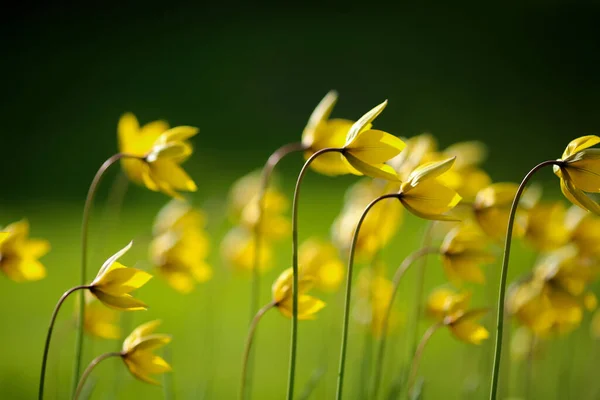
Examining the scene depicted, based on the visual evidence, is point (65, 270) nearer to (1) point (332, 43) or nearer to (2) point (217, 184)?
(2) point (217, 184)

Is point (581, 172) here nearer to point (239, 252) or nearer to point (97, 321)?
point (97, 321)

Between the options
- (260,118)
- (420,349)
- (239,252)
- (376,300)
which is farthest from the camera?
(260,118)

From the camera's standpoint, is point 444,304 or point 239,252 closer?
point 444,304

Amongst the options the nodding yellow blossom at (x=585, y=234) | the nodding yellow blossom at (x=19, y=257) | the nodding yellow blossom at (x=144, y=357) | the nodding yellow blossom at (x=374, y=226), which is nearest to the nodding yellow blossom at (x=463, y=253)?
the nodding yellow blossom at (x=374, y=226)

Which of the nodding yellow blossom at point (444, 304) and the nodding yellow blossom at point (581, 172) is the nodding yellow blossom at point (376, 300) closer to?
the nodding yellow blossom at point (444, 304)

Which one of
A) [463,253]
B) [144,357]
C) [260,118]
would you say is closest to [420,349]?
[463,253]
